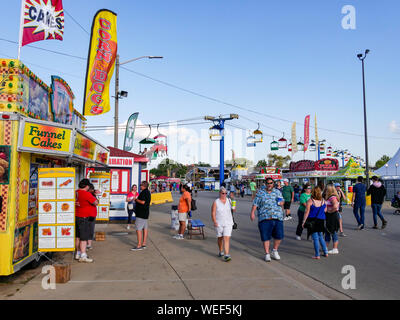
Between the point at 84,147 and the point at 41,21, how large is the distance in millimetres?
2885

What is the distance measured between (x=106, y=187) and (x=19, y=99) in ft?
19.1

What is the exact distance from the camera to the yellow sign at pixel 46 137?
5.69 meters

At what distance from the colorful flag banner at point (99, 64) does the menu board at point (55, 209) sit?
A: 4.86 meters

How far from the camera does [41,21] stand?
7.29 meters

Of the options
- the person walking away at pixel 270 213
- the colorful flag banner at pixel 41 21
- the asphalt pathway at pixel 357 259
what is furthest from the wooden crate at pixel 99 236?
the colorful flag banner at pixel 41 21

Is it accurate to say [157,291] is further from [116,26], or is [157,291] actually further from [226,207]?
[116,26]

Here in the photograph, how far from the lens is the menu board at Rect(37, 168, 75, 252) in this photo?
20.5 feet

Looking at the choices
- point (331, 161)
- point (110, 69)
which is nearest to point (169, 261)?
point (110, 69)

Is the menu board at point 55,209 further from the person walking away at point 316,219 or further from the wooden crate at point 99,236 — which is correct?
the person walking away at point 316,219

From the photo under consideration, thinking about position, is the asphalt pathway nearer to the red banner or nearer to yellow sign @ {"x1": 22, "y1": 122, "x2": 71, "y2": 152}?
yellow sign @ {"x1": 22, "y1": 122, "x2": 71, "y2": 152}

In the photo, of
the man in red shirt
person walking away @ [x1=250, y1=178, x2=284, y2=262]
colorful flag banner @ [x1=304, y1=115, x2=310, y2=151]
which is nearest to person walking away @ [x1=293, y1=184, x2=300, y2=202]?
colorful flag banner @ [x1=304, y1=115, x2=310, y2=151]

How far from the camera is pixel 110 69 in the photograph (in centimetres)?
1159

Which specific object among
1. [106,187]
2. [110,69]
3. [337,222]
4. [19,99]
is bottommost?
[337,222]

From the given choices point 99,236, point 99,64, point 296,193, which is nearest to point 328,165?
point 296,193
